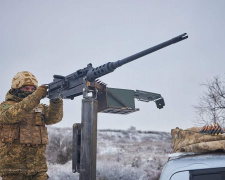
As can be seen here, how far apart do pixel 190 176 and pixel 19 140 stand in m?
3.92

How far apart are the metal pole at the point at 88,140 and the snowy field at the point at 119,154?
7459 millimetres

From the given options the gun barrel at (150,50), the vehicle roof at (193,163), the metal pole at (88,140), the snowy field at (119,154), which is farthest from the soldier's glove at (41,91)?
the snowy field at (119,154)

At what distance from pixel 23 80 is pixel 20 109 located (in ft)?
2.45

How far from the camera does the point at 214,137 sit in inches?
106

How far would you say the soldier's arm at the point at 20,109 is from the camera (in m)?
5.39

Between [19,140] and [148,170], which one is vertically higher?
[19,140]

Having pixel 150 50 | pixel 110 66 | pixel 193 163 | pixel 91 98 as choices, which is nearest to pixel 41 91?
pixel 91 98

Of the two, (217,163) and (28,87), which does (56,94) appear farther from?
(217,163)

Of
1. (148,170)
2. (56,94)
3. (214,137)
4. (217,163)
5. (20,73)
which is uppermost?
(20,73)

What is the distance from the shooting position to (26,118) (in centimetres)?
589

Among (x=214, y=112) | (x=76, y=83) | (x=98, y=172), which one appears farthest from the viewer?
(x=214, y=112)

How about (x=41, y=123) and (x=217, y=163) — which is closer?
(x=217, y=163)

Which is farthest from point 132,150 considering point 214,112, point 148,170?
point 148,170

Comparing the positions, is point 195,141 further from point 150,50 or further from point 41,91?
point 41,91
